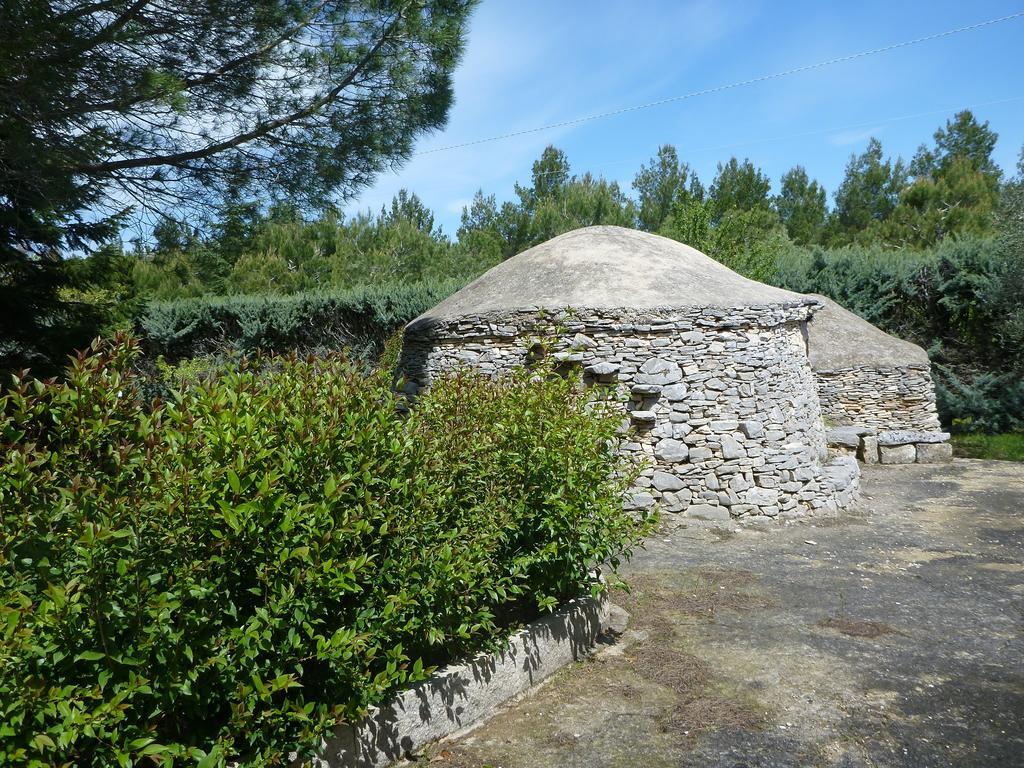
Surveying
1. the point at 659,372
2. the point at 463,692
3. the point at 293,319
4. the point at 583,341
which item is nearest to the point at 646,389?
the point at 659,372

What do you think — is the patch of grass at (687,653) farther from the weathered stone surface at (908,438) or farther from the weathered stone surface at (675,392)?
the weathered stone surface at (908,438)

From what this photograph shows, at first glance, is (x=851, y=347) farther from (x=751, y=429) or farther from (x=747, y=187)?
(x=747, y=187)

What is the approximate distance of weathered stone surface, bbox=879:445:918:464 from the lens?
12.2 metres

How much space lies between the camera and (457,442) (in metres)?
4.42

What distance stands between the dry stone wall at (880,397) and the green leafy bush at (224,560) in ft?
32.8

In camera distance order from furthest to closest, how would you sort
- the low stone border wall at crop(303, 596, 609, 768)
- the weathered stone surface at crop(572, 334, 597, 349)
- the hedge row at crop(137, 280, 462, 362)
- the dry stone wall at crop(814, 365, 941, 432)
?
the hedge row at crop(137, 280, 462, 362), the dry stone wall at crop(814, 365, 941, 432), the weathered stone surface at crop(572, 334, 597, 349), the low stone border wall at crop(303, 596, 609, 768)

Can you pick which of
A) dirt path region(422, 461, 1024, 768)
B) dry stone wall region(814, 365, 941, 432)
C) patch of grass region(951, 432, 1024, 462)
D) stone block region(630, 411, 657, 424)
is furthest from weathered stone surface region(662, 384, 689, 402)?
patch of grass region(951, 432, 1024, 462)

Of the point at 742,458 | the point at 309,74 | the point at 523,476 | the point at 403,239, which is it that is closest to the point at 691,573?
the point at 742,458

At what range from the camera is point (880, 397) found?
12.7 m

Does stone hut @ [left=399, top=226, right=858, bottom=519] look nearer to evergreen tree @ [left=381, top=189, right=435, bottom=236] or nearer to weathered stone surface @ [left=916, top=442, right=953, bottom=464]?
weathered stone surface @ [left=916, top=442, right=953, bottom=464]

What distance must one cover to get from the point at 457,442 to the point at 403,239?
23583mm

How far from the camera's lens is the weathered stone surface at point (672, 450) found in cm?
839

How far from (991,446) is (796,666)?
10.9 m

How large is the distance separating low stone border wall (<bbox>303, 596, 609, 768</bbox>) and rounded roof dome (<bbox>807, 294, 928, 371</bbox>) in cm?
928
